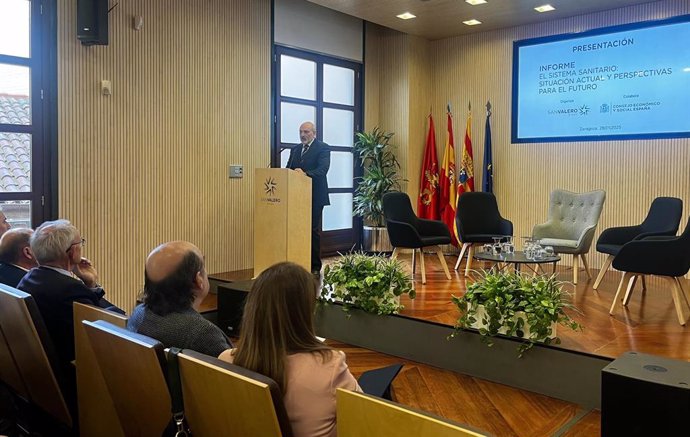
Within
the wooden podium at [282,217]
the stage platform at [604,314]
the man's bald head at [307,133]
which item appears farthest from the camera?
the man's bald head at [307,133]

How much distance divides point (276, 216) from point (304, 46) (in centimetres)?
283

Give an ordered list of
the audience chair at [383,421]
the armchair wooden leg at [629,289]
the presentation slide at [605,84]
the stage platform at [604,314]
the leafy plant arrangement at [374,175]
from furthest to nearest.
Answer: the leafy plant arrangement at [374,175]
the presentation slide at [605,84]
the armchair wooden leg at [629,289]
the stage platform at [604,314]
the audience chair at [383,421]

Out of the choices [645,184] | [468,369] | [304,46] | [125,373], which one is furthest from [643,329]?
[304,46]

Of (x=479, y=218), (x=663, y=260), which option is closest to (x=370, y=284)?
(x=663, y=260)

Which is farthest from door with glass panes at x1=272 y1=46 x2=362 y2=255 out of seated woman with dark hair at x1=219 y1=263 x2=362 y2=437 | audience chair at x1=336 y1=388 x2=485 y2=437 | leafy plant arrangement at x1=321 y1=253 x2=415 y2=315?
audience chair at x1=336 y1=388 x2=485 y2=437

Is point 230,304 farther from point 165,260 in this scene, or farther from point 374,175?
point 374,175

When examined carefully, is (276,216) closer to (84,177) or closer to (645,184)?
(84,177)

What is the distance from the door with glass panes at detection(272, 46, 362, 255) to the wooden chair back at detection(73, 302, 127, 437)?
504 cm

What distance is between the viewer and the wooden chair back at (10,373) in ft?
9.20

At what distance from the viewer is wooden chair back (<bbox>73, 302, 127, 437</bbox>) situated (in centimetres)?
243

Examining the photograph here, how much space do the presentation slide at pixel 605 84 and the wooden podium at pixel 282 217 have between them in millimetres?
3557

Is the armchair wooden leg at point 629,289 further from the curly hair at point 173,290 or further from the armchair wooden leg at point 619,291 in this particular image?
the curly hair at point 173,290

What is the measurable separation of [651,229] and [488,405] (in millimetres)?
3534

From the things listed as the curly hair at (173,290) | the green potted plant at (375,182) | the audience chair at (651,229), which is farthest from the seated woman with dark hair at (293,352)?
the green potted plant at (375,182)
